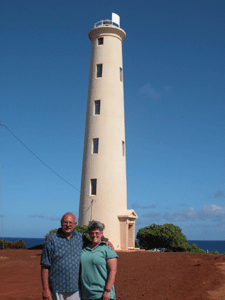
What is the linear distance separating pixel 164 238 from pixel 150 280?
20.3 metres

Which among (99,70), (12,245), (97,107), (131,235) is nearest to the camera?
(12,245)

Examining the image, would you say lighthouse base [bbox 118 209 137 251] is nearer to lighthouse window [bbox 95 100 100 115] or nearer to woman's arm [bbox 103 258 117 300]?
lighthouse window [bbox 95 100 100 115]

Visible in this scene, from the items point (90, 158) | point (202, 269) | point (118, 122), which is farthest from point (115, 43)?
point (202, 269)

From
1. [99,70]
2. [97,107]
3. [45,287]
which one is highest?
[99,70]

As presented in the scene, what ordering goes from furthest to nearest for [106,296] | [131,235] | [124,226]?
1. [131,235]
2. [124,226]
3. [106,296]

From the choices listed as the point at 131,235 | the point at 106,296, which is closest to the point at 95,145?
the point at 131,235

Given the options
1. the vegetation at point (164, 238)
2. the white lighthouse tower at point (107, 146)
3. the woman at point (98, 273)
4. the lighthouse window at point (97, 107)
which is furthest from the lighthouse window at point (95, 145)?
the woman at point (98, 273)

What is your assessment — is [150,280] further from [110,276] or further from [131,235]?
[131,235]

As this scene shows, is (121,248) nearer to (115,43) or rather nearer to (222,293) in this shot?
(222,293)

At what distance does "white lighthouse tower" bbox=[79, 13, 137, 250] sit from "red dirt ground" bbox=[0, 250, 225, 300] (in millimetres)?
8106

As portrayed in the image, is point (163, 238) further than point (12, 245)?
Yes

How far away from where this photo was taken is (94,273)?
16.6ft

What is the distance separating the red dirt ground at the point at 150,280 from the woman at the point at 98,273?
531 cm

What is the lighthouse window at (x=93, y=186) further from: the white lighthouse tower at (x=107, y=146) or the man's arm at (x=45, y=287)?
the man's arm at (x=45, y=287)
